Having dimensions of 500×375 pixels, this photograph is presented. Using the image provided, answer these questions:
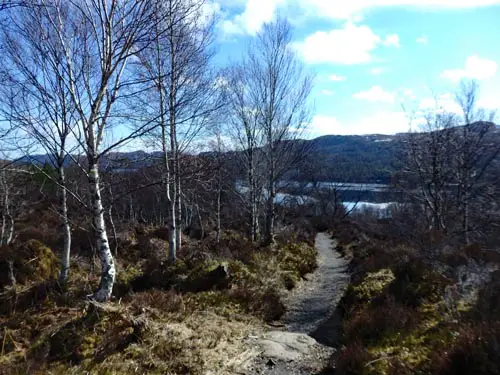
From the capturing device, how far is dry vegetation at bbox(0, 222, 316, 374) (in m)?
5.17

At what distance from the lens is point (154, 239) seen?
58.3 feet

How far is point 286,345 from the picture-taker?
616 centimetres

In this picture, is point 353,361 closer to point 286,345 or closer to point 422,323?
point 286,345

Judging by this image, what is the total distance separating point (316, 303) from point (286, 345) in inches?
132

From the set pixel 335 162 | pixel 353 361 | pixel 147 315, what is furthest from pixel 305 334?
pixel 335 162

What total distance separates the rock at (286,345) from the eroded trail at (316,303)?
0.41 m

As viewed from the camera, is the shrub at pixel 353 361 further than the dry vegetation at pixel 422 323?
Yes

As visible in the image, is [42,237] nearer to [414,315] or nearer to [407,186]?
[414,315]

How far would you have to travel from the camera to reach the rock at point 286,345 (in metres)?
5.79

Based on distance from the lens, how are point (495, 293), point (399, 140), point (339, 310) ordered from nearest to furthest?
point (495, 293) → point (339, 310) → point (399, 140)

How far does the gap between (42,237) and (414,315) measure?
722 inches

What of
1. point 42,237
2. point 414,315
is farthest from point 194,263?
point 42,237

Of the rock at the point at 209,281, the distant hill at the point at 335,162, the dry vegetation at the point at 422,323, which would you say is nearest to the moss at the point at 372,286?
the dry vegetation at the point at 422,323

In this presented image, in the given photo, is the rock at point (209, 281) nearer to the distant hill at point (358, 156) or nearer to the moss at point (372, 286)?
the moss at point (372, 286)
